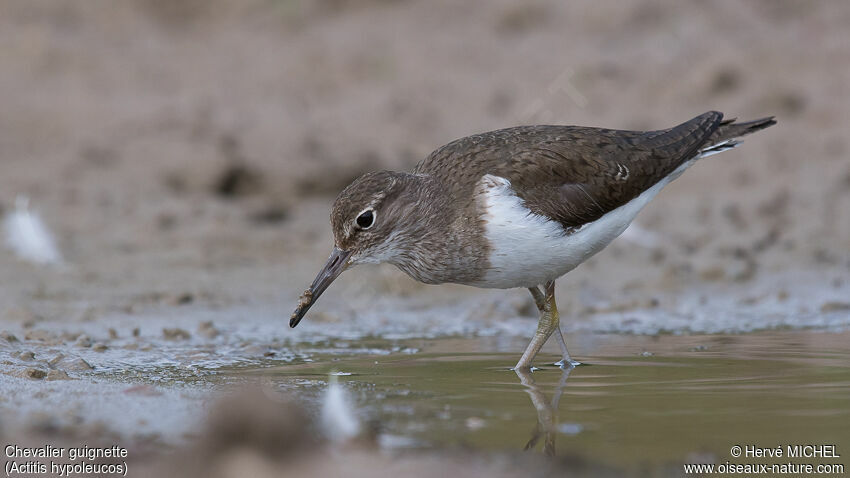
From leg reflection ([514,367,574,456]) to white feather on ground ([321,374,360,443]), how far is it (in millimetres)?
796

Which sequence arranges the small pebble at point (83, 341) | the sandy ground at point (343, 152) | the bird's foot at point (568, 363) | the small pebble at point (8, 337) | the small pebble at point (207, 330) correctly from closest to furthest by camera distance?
the bird's foot at point (568, 363) → the small pebble at point (8, 337) → the small pebble at point (83, 341) → the small pebble at point (207, 330) → the sandy ground at point (343, 152)

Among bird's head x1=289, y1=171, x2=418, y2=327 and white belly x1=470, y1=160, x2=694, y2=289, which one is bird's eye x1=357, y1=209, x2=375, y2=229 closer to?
bird's head x1=289, y1=171, x2=418, y2=327

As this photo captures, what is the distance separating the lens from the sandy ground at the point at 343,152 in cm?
848

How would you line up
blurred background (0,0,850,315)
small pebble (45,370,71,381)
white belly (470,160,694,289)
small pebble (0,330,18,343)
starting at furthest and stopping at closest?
1. blurred background (0,0,850,315)
2. small pebble (0,330,18,343)
3. white belly (470,160,694,289)
4. small pebble (45,370,71,381)

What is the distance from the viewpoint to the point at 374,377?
20.4ft

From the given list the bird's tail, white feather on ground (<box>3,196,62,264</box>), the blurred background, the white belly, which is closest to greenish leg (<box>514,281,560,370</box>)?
the white belly

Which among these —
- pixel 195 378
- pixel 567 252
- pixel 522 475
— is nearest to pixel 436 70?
pixel 567 252

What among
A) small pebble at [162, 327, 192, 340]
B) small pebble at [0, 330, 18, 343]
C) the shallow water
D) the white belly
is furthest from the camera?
small pebble at [162, 327, 192, 340]

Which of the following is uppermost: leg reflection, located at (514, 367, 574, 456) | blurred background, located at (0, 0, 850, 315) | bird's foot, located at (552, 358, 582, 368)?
blurred background, located at (0, 0, 850, 315)

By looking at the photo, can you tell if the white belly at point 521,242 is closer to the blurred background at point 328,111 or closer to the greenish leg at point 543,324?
the greenish leg at point 543,324

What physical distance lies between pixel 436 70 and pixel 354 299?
189 inches

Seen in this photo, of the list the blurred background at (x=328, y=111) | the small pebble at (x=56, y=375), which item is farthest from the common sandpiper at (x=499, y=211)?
the blurred background at (x=328, y=111)

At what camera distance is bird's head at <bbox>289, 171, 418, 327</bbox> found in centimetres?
658

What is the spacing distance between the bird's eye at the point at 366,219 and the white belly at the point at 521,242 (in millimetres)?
700
